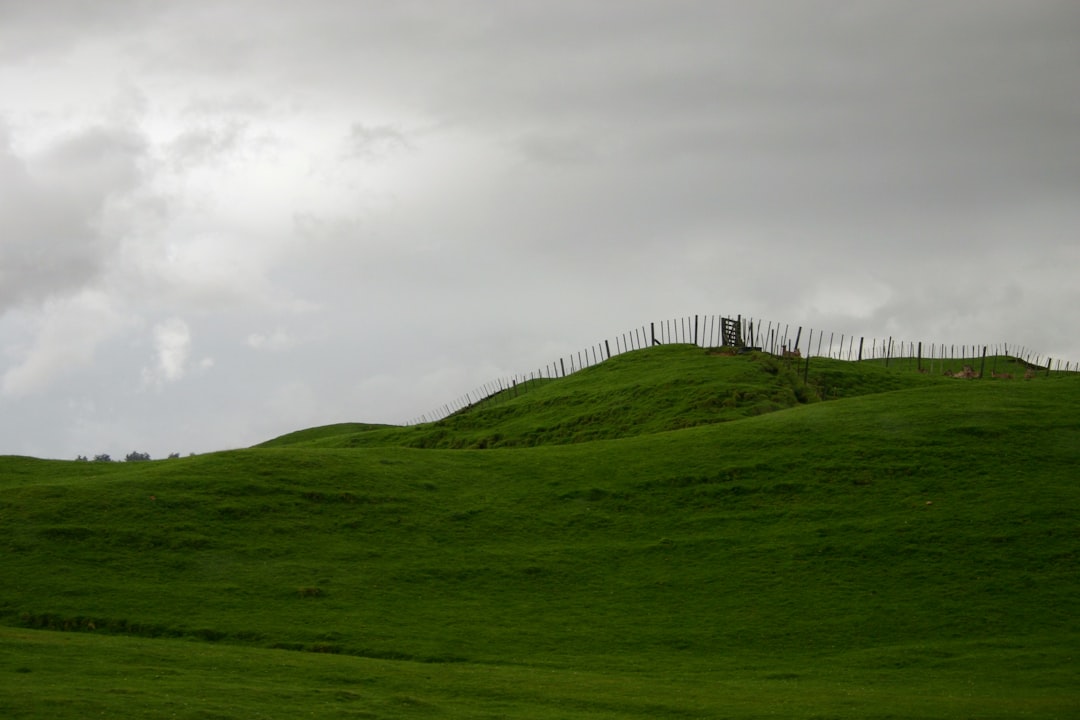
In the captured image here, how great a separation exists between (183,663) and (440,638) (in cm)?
928

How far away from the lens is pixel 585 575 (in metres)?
41.7

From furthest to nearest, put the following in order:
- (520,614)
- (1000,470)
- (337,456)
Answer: (337,456), (1000,470), (520,614)

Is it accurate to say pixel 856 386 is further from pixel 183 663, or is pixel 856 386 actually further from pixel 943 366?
pixel 183 663

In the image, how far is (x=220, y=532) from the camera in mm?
43500

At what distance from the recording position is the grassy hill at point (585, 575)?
28.2 metres

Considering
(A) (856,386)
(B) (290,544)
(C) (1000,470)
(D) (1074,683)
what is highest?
(A) (856,386)

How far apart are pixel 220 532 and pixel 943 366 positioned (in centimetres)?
8557

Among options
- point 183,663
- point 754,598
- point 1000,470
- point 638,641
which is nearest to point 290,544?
point 183,663

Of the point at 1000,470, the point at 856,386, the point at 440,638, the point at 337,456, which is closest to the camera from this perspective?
the point at 440,638

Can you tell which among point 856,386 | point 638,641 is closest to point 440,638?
point 638,641

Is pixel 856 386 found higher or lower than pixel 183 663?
higher

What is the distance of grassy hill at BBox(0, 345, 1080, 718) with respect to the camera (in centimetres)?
2825

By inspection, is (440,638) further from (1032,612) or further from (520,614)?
(1032,612)

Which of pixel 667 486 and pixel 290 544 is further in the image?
pixel 667 486
